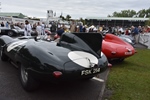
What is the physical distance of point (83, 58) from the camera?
11.9ft

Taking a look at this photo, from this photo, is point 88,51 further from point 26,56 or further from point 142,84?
point 142,84

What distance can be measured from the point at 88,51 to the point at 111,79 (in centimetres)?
143

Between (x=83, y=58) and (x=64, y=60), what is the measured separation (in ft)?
1.44

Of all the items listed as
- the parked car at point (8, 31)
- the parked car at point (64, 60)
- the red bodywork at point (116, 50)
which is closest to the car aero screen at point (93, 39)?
the parked car at point (64, 60)

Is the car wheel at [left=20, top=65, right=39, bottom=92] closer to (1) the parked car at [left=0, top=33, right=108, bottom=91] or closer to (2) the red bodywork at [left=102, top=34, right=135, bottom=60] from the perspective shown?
(1) the parked car at [left=0, top=33, right=108, bottom=91]

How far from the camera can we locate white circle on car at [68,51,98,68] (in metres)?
3.47

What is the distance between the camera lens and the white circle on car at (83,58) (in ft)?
11.4

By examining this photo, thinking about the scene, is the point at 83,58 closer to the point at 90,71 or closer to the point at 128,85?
the point at 90,71

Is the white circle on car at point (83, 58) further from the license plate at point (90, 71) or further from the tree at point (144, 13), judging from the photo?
the tree at point (144, 13)

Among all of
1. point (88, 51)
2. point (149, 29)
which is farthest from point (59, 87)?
point (149, 29)

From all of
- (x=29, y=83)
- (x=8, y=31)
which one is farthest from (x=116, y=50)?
(x=8, y=31)

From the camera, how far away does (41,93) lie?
3816mm

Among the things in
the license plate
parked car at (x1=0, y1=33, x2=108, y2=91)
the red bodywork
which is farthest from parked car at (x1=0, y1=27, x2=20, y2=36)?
the license plate

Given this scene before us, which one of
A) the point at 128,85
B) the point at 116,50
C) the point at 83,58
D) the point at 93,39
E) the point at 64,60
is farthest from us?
the point at 116,50
